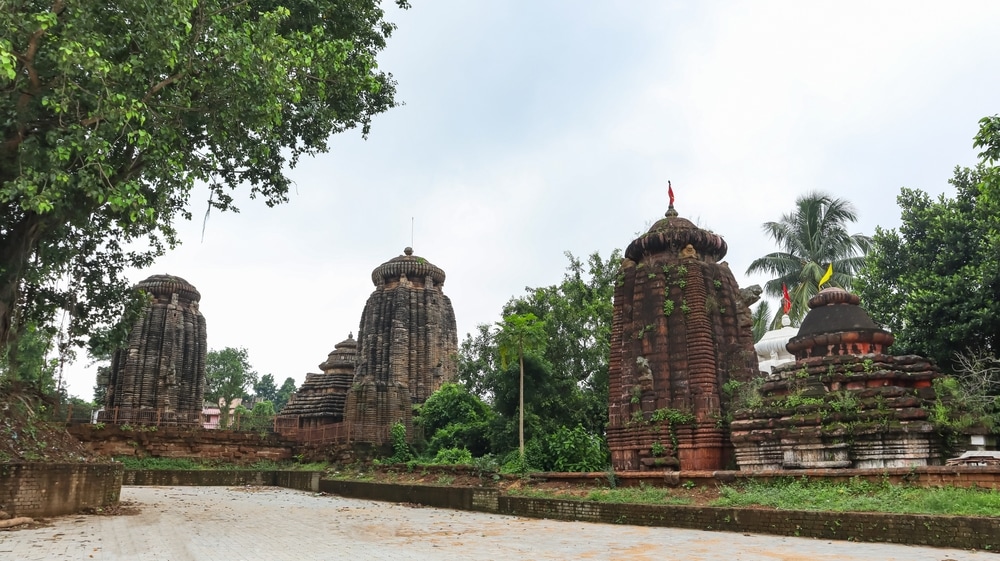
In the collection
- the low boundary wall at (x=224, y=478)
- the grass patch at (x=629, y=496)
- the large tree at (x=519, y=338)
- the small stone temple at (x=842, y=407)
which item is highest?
the large tree at (x=519, y=338)

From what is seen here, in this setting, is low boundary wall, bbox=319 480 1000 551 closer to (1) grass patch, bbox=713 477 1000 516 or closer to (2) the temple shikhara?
(1) grass patch, bbox=713 477 1000 516

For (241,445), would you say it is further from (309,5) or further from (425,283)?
(309,5)

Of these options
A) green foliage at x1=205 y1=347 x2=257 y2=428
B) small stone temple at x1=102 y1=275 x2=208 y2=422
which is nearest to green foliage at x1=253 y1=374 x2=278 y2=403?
green foliage at x1=205 y1=347 x2=257 y2=428

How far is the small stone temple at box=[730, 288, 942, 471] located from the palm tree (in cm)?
1672

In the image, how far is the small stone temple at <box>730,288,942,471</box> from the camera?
11414mm

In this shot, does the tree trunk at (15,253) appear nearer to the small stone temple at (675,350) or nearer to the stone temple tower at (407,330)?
the small stone temple at (675,350)

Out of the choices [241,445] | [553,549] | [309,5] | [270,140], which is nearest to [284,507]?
[270,140]

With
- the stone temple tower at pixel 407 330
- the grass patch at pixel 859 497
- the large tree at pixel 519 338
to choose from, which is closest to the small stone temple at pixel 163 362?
the stone temple tower at pixel 407 330

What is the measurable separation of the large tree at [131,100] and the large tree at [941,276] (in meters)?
15.8

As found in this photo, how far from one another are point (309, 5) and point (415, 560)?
9972 millimetres

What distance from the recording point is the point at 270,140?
1309 cm

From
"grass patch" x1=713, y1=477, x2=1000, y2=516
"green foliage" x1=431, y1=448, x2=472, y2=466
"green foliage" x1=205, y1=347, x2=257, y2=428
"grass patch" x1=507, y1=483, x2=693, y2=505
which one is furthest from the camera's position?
"green foliage" x1=205, y1=347, x2=257, y2=428

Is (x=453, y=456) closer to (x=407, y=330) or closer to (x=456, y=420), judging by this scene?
(x=456, y=420)

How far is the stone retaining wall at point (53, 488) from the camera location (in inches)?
401
